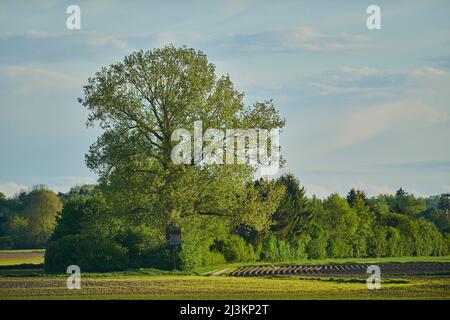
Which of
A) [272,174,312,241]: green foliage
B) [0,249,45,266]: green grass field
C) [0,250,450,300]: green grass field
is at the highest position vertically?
[272,174,312,241]: green foliage

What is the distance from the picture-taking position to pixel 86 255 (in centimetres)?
6103

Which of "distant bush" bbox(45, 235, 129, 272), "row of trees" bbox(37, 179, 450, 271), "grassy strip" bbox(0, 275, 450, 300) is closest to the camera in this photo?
"grassy strip" bbox(0, 275, 450, 300)

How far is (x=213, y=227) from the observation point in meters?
65.5

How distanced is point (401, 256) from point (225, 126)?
188 ft

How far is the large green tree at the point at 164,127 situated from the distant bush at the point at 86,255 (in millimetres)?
3429

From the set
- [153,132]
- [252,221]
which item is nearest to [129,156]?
[153,132]

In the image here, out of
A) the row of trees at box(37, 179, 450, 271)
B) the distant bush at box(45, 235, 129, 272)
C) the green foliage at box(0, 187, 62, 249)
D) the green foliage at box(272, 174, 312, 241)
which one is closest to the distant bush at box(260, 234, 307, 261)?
the row of trees at box(37, 179, 450, 271)

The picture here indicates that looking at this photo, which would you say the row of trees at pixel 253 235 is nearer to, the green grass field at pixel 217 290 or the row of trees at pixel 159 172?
the row of trees at pixel 159 172

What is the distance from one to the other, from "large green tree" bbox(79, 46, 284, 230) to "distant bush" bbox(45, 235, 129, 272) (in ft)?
11.3

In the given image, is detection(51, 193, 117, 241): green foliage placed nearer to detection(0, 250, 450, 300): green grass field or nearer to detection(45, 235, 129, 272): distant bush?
detection(45, 235, 129, 272): distant bush

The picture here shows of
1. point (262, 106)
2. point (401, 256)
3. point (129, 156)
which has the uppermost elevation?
point (262, 106)

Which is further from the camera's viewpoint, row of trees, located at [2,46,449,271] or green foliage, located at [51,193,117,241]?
green foliage, located at [51,193,117,241]

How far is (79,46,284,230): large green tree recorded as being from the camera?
62219 millimetres
